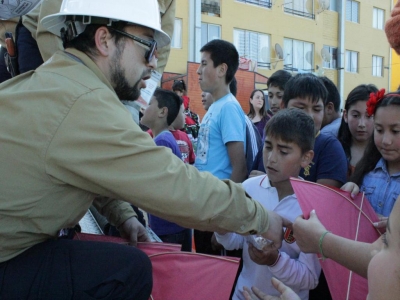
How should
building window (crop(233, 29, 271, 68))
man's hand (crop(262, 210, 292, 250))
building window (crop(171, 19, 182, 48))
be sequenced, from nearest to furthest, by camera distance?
man's hand (crop(262, 210, 292, 250)) < building window (crop(171, 19, 182, 48)) < building window (crop(233, 29, 271, 68))

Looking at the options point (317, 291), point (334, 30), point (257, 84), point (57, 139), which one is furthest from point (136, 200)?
point (334, 30)

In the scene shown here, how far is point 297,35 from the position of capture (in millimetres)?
23688

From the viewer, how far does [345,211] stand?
2.25 m

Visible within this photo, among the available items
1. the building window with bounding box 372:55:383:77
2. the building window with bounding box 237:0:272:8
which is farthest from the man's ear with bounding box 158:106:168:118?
the building window with bounding box 372:55:383:77

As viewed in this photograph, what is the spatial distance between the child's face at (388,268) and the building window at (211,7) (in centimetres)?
1971

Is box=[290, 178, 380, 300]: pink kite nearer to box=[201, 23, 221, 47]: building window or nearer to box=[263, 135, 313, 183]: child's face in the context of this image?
box=[263, 135, 313, 183]: child's face

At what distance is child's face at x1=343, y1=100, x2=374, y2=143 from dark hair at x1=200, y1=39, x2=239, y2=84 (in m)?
1.11

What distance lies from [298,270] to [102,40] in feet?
4.95

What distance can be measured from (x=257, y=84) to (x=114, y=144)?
1767 centimetres

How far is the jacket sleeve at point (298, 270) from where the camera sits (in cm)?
220

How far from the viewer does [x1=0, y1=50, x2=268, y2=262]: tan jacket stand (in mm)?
1749

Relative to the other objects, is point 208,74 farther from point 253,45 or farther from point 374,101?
point 253,45

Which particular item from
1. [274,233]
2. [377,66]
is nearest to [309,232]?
[274,233]

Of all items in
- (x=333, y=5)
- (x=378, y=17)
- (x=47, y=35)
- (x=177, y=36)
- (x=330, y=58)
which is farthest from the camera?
(x=378, y=17)
